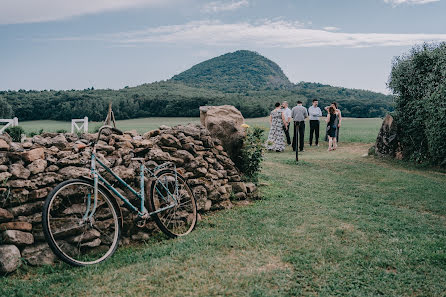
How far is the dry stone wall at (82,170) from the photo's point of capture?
14.9 ft

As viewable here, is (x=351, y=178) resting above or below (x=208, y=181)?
below

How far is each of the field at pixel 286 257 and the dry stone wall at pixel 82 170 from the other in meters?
0.29

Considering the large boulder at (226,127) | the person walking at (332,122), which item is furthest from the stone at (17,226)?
the person walking at (332,122)

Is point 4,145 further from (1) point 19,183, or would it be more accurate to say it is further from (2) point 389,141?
(2) point 389,141

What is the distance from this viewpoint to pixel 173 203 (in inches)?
228

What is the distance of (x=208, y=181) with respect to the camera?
7105mm

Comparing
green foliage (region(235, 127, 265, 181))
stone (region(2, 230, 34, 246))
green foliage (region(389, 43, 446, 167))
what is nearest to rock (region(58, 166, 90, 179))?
stone (region(2, 230, 34, 246))

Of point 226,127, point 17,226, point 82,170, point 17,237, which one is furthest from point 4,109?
point 17,237

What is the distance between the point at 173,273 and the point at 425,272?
120 inches

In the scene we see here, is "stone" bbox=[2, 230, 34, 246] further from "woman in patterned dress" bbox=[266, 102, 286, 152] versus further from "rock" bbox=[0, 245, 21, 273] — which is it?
→ "woman in patterned dress" bbox=[266, 102, 286, 152]

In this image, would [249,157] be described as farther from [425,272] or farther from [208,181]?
[425,272]

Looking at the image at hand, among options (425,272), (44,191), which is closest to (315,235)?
→ (425,272)

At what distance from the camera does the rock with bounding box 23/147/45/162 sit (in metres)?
5.00

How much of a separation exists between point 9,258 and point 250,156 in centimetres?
546
